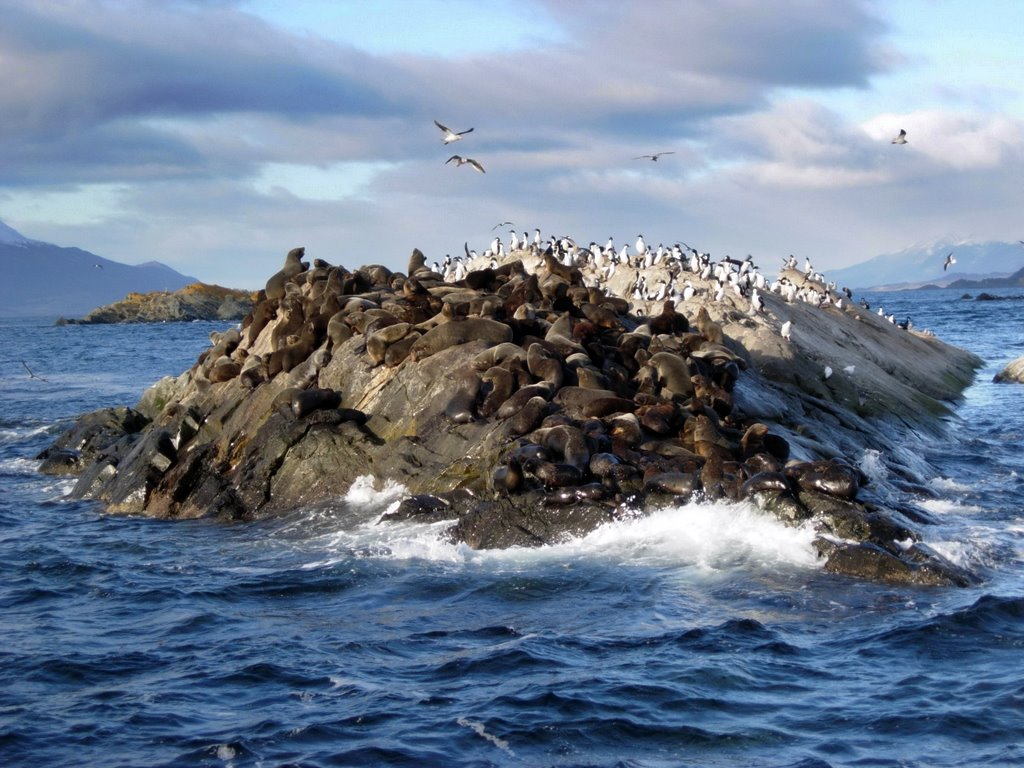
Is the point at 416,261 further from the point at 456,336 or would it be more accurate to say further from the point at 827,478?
the point at 827,478

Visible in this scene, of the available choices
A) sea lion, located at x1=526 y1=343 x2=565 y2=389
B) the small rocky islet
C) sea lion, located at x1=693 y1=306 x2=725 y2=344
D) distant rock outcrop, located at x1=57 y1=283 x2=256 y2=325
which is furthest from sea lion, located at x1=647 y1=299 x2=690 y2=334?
distant rock outcrop, located at x1=57 y1=283 x2=256 y2=325

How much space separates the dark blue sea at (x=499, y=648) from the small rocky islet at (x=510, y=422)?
46 centimetres

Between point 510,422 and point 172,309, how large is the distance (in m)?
101

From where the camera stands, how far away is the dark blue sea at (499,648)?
799 centimetres

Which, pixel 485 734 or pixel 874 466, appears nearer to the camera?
pixel 485 734

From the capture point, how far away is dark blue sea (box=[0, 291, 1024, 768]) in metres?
7.99

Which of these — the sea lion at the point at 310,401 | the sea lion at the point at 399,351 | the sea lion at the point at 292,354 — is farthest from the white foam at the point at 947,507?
the sea lion at the point at 292,354

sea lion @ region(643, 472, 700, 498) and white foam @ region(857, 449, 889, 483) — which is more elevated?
sea lion @ region(643, 472, 700, 498)

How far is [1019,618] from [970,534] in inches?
123

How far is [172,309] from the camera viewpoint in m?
110

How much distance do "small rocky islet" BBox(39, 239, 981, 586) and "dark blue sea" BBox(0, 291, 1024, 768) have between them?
46 centimetres

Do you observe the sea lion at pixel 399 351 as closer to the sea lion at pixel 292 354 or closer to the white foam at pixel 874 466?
the sea lion at pixel 292 354

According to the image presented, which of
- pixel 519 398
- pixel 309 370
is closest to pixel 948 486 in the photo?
pixel 519 398

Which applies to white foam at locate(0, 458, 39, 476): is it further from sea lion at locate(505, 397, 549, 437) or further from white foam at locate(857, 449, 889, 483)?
white foam at locate(857, 449, 889, 483)
